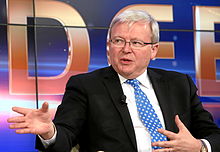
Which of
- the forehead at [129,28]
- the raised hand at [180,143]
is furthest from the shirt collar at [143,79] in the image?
the raised hand at [180,143]

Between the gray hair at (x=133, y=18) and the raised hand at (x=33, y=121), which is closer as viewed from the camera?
the raised hand at (x=33, y=121)

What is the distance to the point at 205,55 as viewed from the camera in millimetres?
3551

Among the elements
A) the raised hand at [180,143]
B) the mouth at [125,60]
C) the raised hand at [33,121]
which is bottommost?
the raised hand at [180,143]

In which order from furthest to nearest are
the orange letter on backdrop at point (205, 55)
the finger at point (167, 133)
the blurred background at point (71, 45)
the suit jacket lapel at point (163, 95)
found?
the orange letter on backdrop at point (205, 55) < the blurred background at point (71, 45) < the suit jacket lapel at point (163, 95) < the finger at point (167, 133)

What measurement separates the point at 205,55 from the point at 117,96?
6.06ft

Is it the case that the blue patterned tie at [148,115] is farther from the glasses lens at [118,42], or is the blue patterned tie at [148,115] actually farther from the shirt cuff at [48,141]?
the shirt cuff at [48,141]

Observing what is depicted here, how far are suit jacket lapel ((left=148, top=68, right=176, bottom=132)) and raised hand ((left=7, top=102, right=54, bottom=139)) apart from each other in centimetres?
69

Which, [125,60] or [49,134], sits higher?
[125,60]

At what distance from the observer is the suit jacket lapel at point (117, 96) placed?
6.15ft

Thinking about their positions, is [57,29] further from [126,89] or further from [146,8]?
[126,89]

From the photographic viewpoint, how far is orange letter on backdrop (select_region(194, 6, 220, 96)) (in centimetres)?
354

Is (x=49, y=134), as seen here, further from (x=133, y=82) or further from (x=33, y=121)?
(x=133, y=82)

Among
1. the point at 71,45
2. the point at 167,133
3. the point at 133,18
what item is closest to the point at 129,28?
the point at 133,18

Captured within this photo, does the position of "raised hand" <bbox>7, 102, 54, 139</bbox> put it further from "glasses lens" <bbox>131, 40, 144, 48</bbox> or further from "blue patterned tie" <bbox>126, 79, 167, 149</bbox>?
"glasses lens" <bbox>131, 40, 144, 48</bbox>
